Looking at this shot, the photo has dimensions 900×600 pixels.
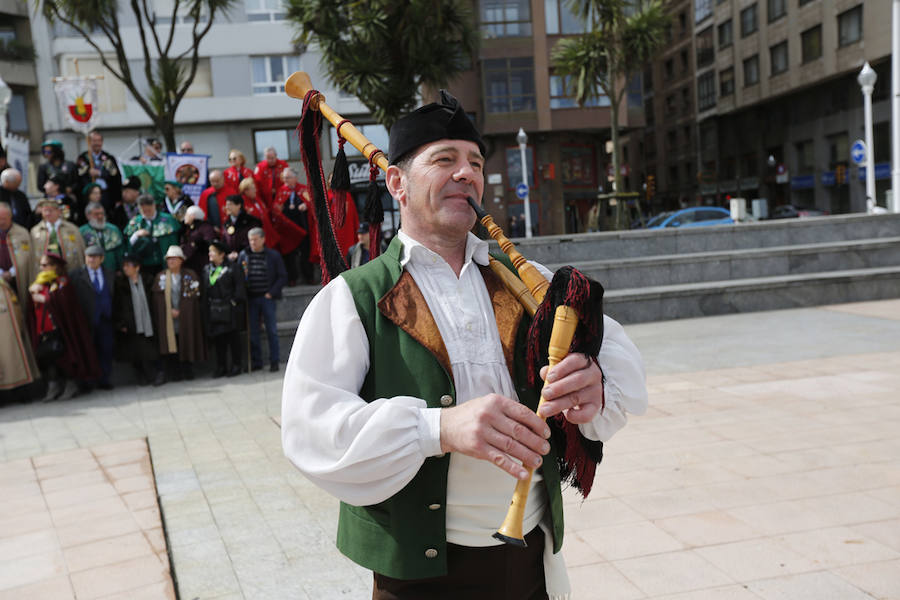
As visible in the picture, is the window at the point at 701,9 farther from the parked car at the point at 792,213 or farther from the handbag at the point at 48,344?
the handbag at the point at 48,344

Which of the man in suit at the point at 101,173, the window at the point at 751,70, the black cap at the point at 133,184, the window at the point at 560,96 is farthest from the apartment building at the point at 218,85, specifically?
the window at the point at 751,70

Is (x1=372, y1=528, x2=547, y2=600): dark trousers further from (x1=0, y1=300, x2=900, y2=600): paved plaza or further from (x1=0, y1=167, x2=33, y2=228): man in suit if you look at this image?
(x1=0, y1=167, x2=33, y2=228): man in suit

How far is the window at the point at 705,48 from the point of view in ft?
150

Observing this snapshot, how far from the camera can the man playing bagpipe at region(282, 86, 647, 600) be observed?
1559mm

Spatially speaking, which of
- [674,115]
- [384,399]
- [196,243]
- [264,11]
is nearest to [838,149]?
[674,115]

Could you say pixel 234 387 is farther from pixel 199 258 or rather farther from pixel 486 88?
pixel 486 88

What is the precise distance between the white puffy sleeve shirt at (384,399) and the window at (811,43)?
124ft

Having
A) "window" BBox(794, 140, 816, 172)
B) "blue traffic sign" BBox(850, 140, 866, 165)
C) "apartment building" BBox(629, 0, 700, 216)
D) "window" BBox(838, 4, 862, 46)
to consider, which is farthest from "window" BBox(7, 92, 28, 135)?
"window" BBox(794, 140, 816, 172)

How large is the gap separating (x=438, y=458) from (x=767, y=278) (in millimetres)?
11784

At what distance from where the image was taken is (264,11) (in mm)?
27734

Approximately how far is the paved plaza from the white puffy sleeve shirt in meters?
1.78

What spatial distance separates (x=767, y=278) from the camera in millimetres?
Answer: 12297

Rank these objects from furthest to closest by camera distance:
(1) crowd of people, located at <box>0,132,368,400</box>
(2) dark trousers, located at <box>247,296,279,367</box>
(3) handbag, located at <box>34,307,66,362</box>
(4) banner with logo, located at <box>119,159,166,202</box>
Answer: (4) banner with logo, located at <box>119,159,166,202</box>, (2) dark trousers, located at <box>247,296,279,367</box>, (1) crowd of people, located at <box>0,132,368,400</box>, (3) handbag, located at <box>34,307,66,362</box>

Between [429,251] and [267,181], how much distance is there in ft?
31.0
